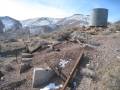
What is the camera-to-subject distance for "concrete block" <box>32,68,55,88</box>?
1101cm

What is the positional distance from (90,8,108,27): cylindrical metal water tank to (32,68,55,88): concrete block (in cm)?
1625

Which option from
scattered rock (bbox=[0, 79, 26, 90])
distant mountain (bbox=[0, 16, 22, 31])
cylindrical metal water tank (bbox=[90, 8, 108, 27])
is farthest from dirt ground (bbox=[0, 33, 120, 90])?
distant mountain (bbox=[0, 16, 22, 31])

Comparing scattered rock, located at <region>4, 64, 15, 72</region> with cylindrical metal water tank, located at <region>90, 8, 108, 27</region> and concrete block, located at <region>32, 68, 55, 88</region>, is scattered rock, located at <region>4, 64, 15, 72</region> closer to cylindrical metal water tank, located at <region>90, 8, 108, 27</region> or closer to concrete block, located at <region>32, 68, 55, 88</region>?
concrete block, located at <region>32, 68, 55, 88</region>

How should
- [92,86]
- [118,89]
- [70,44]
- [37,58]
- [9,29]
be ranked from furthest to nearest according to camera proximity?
[9,29], [70,44], [37,58], [92,86], [118,89]

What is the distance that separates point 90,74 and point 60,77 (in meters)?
1.37

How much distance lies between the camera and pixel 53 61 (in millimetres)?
12539

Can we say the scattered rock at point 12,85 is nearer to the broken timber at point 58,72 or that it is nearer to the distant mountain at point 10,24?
the broken timber at point 58,72

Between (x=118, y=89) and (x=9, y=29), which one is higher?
(x=118, y=89)

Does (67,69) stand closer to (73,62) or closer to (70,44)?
(73,62)

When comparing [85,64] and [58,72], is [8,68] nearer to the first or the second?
[58,72]

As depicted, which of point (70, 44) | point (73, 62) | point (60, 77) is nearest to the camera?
point (60, 77)

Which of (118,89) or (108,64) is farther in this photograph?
(108,64)

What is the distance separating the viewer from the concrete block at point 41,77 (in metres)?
11.0

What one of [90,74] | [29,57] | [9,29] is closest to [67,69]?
[90,74]
